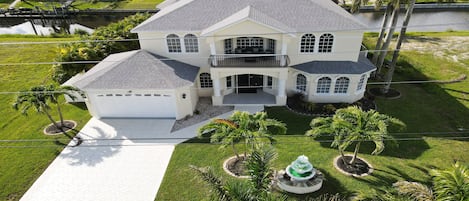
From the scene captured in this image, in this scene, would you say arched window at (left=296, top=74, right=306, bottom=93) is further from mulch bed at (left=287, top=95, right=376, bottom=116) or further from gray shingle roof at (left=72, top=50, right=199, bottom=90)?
gray shingle roof at (left=72, top=50, right=199, bottom=90)

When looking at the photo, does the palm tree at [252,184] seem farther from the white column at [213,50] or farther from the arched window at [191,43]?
the arched window at [191,43]

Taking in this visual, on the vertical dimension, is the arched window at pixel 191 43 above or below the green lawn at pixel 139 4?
above

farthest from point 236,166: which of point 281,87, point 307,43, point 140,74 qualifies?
point 307,43

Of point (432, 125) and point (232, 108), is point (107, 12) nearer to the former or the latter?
point (232, 108)

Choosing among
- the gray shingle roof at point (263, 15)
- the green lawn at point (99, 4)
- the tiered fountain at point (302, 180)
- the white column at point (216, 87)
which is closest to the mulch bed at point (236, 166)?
the tiered fountain at point (302, 180)

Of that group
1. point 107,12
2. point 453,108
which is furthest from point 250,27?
point 107,12

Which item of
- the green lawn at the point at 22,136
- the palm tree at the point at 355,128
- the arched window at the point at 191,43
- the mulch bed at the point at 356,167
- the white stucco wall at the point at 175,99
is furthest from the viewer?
the arched window at the point at 191,43
